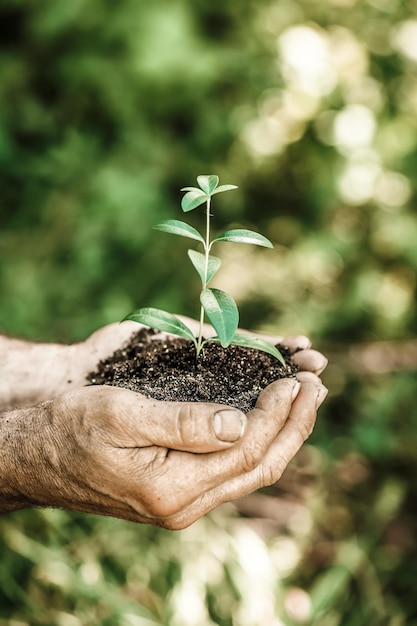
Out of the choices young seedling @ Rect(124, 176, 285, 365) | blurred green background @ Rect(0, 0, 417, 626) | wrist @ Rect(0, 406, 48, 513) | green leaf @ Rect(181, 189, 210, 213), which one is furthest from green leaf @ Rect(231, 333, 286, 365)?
blurred green background @ Rect(0, 0, 417, 626)

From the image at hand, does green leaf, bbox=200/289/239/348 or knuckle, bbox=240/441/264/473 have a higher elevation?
green leaf, bbox=200/289/239/348

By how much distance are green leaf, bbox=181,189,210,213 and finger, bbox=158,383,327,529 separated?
1.24 feet

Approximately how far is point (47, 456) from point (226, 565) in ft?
3.36

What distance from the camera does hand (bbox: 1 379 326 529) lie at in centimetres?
102

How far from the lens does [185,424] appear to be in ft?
3.30

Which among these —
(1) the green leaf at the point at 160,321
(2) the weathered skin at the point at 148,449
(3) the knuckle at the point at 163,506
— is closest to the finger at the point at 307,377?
(2) the weathered skin at the point at 148,449

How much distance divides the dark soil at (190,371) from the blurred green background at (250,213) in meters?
1.00

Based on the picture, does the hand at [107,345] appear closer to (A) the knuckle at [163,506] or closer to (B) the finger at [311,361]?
(B) the finger at [311,361]

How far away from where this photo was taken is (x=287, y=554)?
2213mm

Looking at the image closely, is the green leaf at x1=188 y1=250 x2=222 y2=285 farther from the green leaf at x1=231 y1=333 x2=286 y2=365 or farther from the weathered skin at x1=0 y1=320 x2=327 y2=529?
the weathered skin at x1=0 y1=320 x2=327 y2=529

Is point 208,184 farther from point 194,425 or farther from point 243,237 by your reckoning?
point 194,425

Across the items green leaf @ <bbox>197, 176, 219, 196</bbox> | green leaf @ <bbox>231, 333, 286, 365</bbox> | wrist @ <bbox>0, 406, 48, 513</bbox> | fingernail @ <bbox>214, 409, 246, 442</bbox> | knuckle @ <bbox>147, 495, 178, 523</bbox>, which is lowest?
knuckle @ <bbox>147, 495, 178, 523</bbox>

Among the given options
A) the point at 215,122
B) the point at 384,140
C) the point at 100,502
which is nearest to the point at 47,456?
the point at 100,502

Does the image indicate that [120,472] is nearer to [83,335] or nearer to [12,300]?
[83,335]
